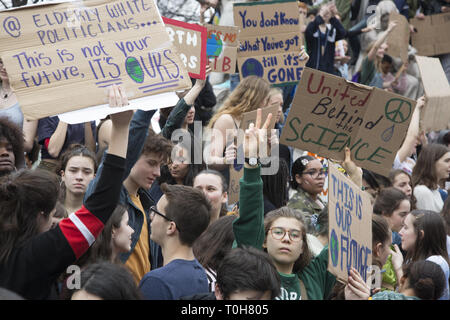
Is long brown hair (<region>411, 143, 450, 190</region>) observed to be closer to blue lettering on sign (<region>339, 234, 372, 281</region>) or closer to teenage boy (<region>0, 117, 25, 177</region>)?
blue lettering on sign (<region>339, 234, 372, 281</region>)

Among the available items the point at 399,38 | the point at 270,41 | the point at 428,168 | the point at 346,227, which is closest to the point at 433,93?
the point at 428,168

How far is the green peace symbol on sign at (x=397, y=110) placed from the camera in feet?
19.2

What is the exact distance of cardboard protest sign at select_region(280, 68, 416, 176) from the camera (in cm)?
564

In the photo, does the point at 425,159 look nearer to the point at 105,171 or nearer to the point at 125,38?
the point at 125,38

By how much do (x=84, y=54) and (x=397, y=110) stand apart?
2599 millimetres

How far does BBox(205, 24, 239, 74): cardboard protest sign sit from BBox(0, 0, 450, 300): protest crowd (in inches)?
16.4

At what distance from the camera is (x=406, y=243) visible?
6.03m

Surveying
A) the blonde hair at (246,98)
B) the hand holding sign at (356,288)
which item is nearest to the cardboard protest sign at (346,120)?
the hand holding sign at (356,288)

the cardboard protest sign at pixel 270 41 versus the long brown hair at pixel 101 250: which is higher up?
the long brown hair at pixel 101 250

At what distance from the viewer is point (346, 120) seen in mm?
5742

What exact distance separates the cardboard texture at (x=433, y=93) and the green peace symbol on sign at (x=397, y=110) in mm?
2697

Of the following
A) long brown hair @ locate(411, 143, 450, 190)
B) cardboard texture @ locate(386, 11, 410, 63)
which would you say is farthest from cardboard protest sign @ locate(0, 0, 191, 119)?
cardboard texture @ locate(386, 11, 410, 63)

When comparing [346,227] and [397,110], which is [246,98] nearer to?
[397,110]

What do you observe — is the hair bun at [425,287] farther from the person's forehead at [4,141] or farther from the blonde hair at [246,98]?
the blonde hair at [246,98]
